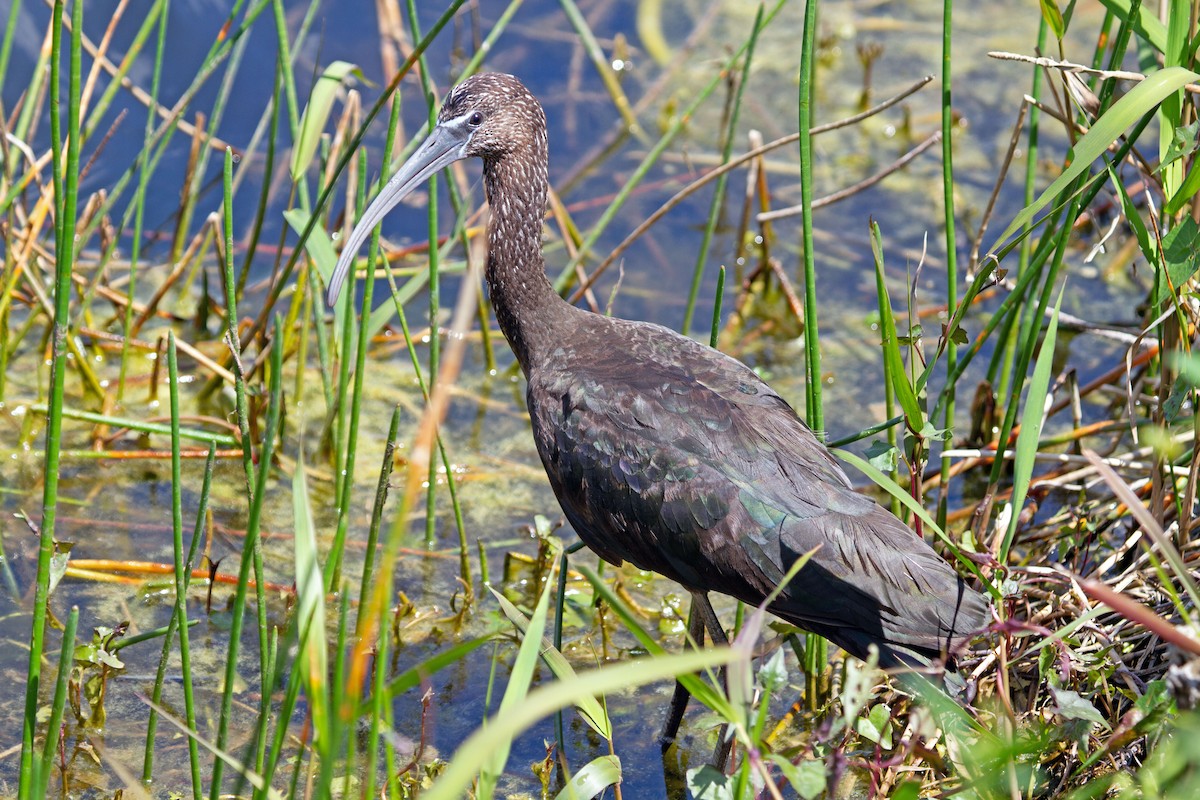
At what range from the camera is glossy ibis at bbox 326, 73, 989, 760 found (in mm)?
2645

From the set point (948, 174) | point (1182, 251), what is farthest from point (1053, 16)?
point (1182, 251)

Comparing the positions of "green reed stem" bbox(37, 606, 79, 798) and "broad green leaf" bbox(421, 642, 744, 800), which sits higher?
"broad green leaf" bbox(421, 642, 744, 800)

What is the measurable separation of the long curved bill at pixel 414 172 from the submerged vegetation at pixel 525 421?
12cm

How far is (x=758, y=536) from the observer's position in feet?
9.03

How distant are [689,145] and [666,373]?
121 inches

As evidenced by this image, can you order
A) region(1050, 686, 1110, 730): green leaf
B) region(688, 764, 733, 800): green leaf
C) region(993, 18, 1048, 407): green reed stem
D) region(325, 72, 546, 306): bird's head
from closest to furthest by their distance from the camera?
1. region(688, 764, 733, 800): green leaf
2. region(1050, 686, 1110, 730): green leaf
3. region(993, 18, 1048, 407): green reed stem
4. region(325, 72, 546, 306): bird's head

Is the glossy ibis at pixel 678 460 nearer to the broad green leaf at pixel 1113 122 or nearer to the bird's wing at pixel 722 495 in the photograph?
the bird's wing at pixel 722 495

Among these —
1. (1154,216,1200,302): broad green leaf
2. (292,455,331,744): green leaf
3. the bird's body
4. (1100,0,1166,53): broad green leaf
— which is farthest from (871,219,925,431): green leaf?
(292,455,331,744): green leaf

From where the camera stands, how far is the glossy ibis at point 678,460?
2.64m

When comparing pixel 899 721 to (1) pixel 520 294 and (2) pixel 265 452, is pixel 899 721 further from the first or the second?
(2) pixel 265 452

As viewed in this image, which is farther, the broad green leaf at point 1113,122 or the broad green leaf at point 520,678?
the broad green leaf at point 1113,122

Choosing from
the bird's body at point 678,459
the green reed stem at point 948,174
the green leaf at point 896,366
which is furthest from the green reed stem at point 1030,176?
the bird's body at point 678,459

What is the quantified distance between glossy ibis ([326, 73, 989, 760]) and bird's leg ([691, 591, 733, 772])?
2cm

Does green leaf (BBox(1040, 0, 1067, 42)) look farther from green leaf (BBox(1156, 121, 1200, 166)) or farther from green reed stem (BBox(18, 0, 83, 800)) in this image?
green reed stem (BBox(18, 0, 83, 800))
